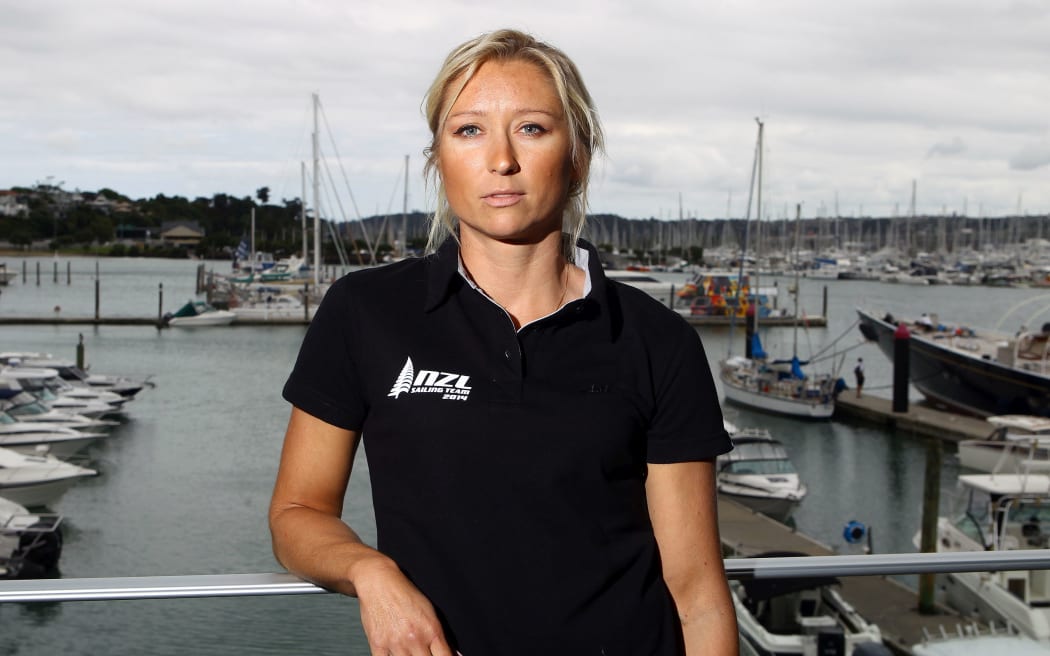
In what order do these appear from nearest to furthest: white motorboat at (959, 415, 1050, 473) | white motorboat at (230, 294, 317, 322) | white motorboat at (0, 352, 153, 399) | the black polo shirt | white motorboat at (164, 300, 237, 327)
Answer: the black polo shirt, white motorboat at (959, 415, 1050, 473), white motorboat at (0, 352, 153, 399), white motorboat at (164, 300, 237, 327), white motorboat at (230, 294, 317, 322)

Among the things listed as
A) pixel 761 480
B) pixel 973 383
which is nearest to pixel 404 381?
pixel 761 480

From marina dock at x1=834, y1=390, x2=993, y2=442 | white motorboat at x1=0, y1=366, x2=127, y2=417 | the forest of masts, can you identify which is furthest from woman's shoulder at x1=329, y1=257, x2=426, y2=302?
the forest of masts

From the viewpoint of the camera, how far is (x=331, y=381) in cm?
163

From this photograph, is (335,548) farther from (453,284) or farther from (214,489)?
(214,489)

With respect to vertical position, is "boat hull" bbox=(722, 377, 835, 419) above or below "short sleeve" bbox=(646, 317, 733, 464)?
below

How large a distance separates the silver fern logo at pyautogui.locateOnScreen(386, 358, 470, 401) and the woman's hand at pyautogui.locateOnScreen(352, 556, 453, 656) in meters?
0.26

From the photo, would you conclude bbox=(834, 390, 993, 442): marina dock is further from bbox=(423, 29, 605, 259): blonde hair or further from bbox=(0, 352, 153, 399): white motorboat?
bbox=(423, 29, 605, 259): blonde hair

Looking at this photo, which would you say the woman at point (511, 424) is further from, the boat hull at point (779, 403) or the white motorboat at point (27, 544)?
the boat hull at point (779, 403)

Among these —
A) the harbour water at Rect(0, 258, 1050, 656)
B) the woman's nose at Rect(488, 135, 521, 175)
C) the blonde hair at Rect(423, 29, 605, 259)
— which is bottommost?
the harbour water at Rect(0, 258, 1050, 656)

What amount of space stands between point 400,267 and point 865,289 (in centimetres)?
11624

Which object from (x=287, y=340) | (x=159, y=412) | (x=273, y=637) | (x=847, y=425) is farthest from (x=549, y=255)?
(x=287, y=340)

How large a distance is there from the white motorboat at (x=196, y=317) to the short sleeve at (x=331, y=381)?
192 feet

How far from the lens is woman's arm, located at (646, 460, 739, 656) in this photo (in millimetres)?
1680

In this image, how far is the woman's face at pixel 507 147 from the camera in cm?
166
